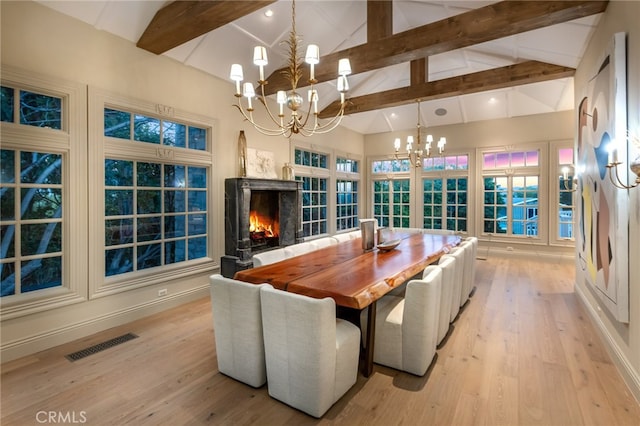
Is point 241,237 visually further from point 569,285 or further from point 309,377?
point 569,285

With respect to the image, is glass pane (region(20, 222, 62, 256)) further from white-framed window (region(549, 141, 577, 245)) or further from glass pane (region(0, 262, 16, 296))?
white-framed window (region(549, 141, 577, 245))

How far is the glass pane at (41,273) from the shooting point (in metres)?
2.86

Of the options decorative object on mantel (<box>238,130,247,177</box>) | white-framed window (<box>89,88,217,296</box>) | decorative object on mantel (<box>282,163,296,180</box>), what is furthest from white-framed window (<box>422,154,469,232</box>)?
white-framed window (<box>89,88,217,296</box>)

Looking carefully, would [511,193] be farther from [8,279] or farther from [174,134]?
[8,279]

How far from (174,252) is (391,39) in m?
3.83

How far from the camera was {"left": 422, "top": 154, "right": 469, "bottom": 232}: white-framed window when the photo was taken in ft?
24.4

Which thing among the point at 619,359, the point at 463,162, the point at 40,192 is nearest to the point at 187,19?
the point at 40,192

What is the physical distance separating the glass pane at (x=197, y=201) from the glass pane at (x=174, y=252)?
1.57 ft

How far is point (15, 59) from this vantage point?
2689 millimetres

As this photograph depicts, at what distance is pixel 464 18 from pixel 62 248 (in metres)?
4.69

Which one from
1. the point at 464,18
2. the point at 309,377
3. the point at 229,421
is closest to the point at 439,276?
the point at 309,377

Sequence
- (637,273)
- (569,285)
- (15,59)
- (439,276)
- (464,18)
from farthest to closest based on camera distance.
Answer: (569,285) < (464,18) < (15,59) < (439,276) < (637,273)

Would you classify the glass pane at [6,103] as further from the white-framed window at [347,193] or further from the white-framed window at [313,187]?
the white-framed window at [347,193]

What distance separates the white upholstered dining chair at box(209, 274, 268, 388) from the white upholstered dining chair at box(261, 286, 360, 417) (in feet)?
0.40
